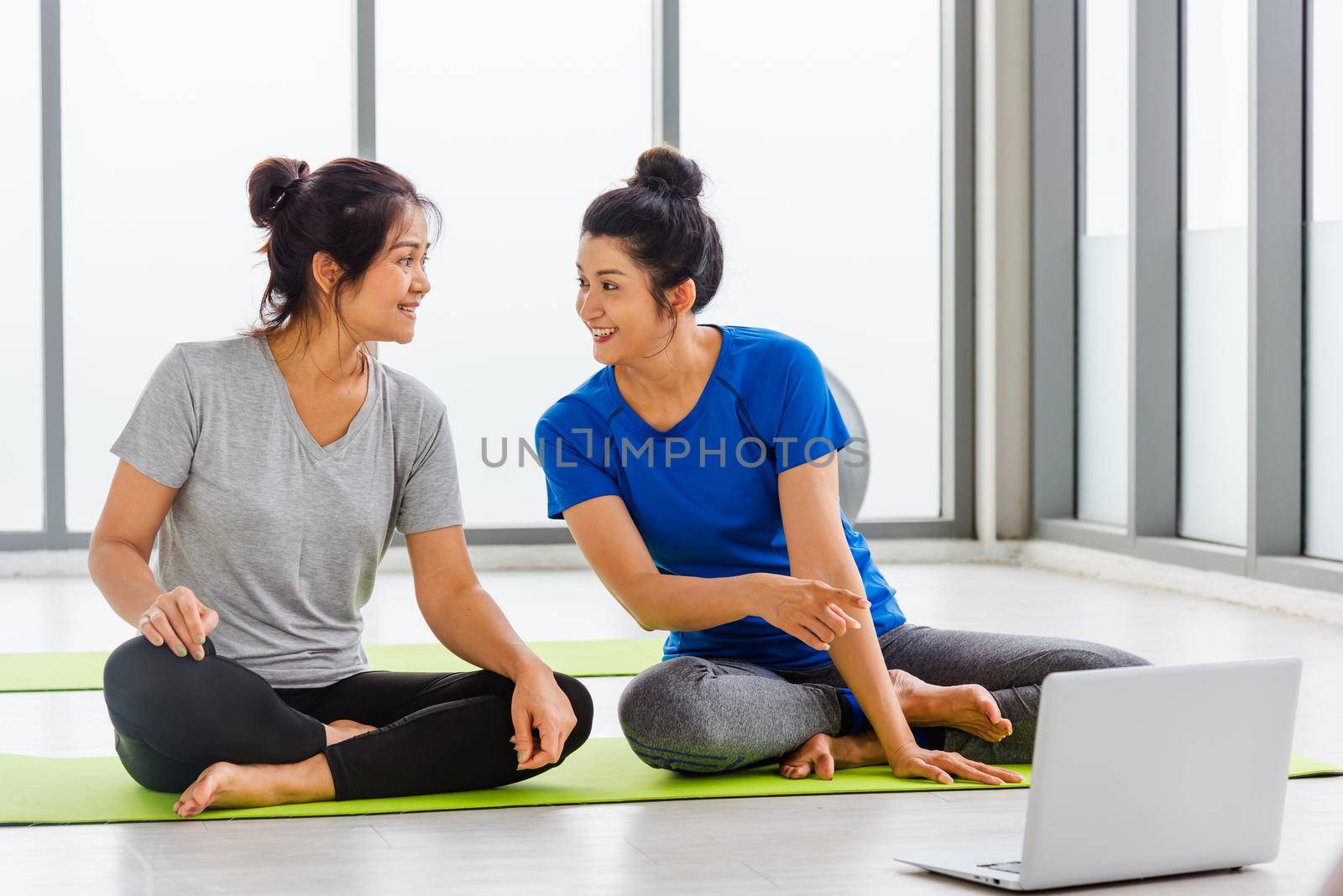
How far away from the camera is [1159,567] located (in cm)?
466

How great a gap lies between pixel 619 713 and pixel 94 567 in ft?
2.31

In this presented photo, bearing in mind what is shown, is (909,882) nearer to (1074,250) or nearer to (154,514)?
(154,514)

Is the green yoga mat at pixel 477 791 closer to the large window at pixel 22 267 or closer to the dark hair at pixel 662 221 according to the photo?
the dark hair at pixel 662 221

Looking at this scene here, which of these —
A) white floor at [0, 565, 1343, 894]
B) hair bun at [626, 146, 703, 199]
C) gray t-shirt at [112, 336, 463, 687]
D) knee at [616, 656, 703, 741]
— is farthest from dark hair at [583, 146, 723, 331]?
white floor at [0, 565, 1343, 894]

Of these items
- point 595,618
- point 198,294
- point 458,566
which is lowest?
point 595,618

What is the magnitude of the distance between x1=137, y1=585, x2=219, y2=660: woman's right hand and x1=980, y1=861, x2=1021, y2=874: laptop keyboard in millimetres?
886

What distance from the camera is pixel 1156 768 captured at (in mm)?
1559

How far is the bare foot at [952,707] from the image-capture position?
7.08 feet

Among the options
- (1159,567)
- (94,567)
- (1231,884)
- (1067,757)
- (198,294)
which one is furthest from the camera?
(198,294)

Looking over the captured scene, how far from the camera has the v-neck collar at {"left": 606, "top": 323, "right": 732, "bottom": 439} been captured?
7.25 feet

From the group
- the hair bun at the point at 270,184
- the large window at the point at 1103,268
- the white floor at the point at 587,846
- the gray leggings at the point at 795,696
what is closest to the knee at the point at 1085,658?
the gray leggings at the point at 795,696

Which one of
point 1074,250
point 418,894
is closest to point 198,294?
point 1074,250

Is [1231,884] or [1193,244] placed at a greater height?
[1193,244]

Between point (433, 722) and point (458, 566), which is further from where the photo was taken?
point (458, 566)
